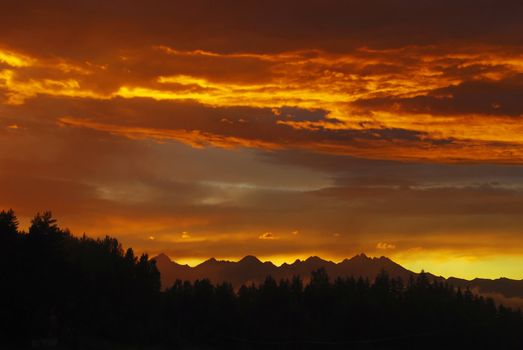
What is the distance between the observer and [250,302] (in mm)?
128875

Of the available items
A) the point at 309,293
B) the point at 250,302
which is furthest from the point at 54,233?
the point at 309,293

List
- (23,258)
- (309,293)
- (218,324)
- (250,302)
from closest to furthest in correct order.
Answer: (23,258) < (218,324) < (250,302) < (309,293)

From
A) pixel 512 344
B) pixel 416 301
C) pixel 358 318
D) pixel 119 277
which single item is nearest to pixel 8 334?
pixel 119 277

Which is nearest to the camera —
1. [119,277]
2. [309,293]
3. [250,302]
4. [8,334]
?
[8,334]

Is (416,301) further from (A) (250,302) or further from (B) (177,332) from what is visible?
(B) (177,332)

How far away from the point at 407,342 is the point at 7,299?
74.3 meters

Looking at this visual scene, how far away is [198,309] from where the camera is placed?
12162cm

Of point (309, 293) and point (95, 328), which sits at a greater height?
point (309, 293)

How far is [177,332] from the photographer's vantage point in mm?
112250

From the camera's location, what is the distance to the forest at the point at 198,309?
274 feet

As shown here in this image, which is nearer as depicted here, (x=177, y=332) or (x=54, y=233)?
(x=54, y=233)

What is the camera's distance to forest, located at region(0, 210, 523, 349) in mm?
83500

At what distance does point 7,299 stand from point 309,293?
67.9 meters

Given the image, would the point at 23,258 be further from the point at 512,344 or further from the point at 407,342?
the point at 512,344
